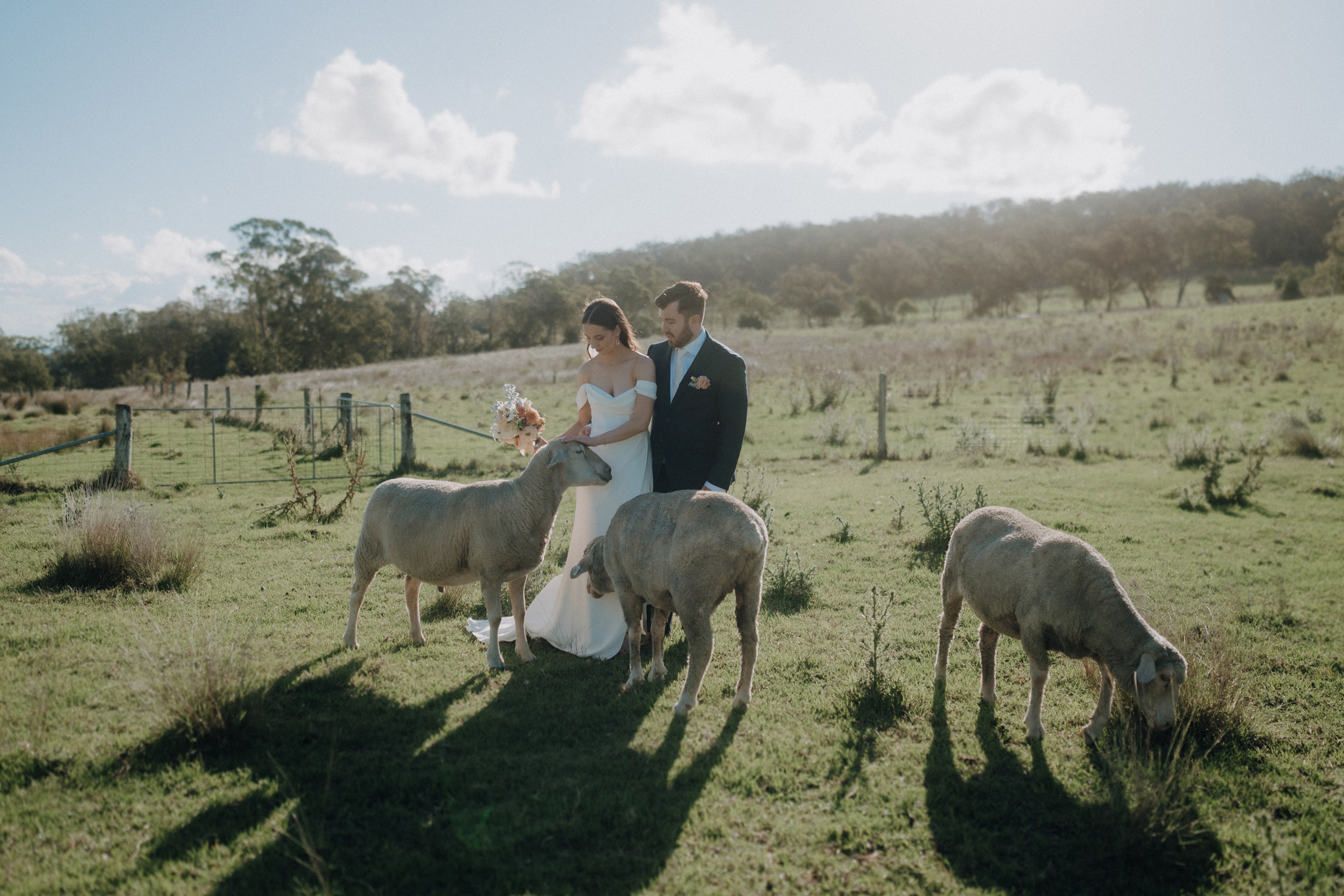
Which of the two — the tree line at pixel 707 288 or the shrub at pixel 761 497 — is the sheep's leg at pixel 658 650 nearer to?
the shrub at pixel 761 497

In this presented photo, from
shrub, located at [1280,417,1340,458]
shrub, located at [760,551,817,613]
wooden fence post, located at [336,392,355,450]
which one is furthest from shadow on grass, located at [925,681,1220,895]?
shrub, located at [1280,417,1340,458]

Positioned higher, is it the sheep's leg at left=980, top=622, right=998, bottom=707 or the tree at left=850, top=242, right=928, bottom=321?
the tree at left=850, top=242, right=928, bottom=321

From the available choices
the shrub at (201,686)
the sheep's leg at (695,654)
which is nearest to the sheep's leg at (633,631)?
the sheep's leg at (695,654)

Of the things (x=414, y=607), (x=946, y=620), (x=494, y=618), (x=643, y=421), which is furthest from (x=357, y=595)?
(x=946, y=620)

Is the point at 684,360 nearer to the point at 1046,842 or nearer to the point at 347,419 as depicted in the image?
the point at 1046,842

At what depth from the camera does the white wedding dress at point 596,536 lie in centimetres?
589

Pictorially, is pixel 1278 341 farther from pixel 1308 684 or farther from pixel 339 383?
pixel 339 383

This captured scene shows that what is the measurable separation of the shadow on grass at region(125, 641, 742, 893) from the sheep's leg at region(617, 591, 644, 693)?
0.11 m

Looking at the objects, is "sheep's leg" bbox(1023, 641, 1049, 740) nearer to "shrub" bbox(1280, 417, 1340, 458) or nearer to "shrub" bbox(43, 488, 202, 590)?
"shrub" bbox(43, 488, 202, 590)

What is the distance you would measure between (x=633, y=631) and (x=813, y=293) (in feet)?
255

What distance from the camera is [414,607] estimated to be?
6.41 meters

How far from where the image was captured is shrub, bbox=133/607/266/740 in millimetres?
4352

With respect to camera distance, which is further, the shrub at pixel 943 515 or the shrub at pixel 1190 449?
the shrub at pixel 1190 449

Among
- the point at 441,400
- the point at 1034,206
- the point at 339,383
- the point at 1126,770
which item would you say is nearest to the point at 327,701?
the point at 1126,770
